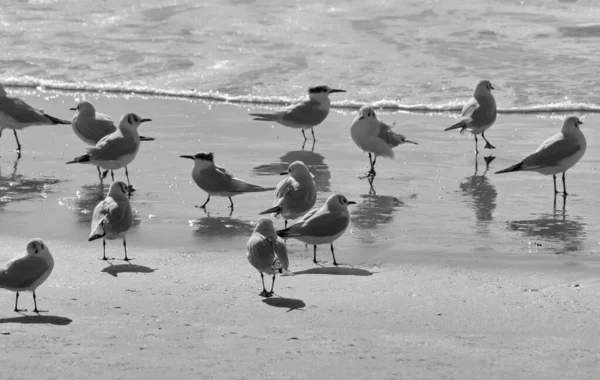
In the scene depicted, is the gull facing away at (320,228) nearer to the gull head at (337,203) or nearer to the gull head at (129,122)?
the gull head at (337,203)

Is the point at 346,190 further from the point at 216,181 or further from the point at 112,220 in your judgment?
the point at 112,220

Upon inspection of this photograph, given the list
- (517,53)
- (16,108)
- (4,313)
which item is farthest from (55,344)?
(517,53)

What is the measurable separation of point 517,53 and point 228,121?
656 cm

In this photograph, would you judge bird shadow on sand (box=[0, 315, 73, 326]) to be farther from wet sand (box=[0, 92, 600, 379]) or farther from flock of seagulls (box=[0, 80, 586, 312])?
flock of seagulls (box=[0, 80, 586, 312])

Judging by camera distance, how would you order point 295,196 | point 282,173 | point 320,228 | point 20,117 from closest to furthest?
point 320,228 < point 295,196 < point 282,173 < point 20,117

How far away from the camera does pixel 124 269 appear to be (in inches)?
298

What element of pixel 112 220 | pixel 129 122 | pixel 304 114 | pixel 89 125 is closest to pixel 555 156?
pixel 304 114

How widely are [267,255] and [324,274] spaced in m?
0.64

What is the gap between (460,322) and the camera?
6332 mm

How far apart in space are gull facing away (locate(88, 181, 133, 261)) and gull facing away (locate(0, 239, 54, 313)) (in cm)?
102

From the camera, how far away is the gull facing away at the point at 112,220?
7.84 metres

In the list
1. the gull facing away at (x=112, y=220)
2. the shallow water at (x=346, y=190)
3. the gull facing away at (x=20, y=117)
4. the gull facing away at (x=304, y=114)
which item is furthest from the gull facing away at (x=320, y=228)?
the gull facing away at (x=20, y=117)

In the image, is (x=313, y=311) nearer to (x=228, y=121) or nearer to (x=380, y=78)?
(x=228, y=121)

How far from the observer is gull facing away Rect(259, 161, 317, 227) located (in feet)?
28.5
